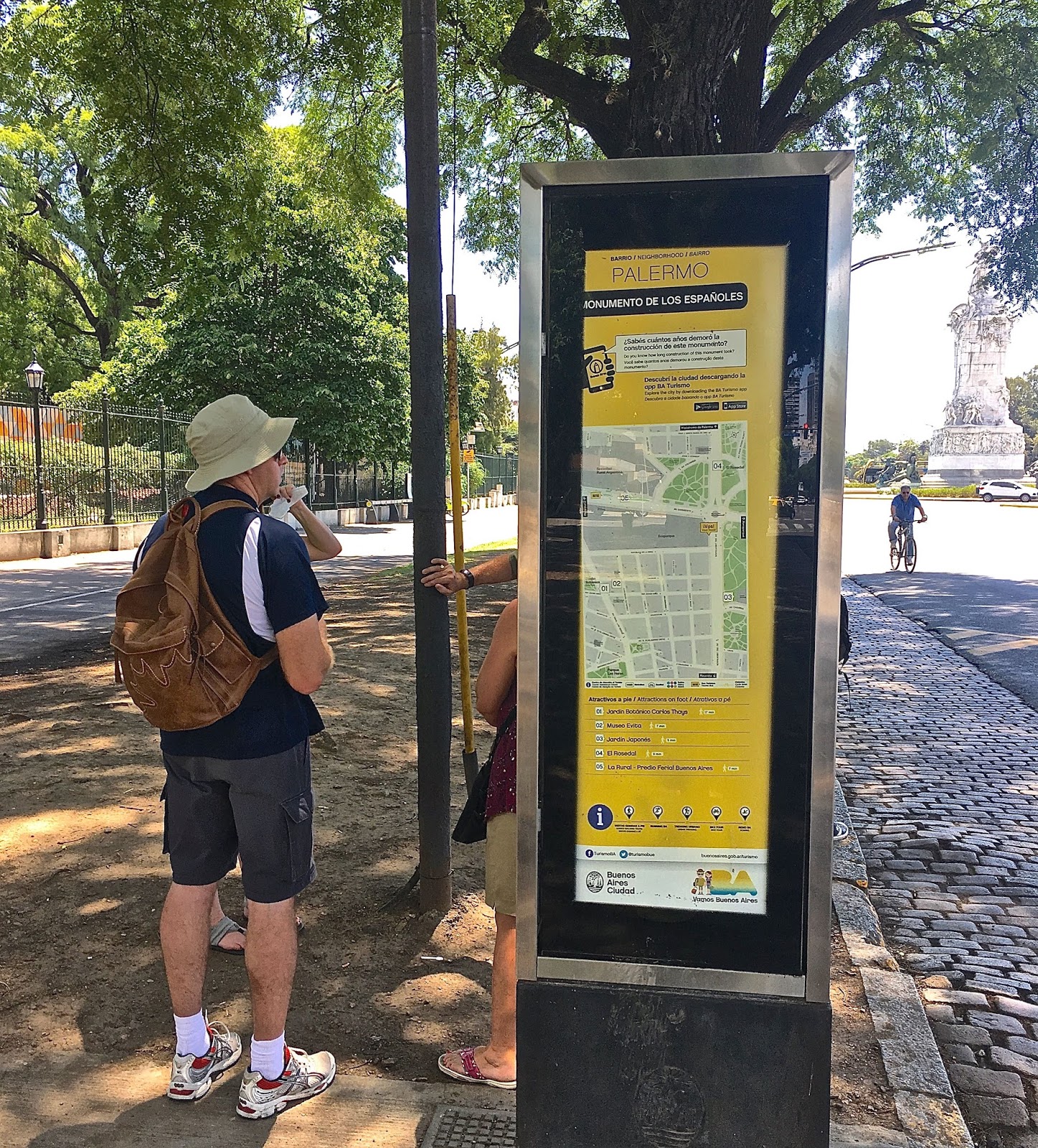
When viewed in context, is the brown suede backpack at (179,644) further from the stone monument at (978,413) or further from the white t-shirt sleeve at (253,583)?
the stone monument at (978,413)

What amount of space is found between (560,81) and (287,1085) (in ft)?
29.1

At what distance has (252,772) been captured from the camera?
2.69m

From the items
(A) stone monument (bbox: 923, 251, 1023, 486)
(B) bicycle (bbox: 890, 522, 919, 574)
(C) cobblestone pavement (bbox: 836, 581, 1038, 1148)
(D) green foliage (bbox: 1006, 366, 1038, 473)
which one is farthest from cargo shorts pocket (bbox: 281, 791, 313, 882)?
(D) green foliage (bbox: 1006, 366, 1038, 473)

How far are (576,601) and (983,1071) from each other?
2.13 meters

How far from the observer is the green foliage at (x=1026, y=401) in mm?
104438

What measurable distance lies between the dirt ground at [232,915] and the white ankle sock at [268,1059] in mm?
314

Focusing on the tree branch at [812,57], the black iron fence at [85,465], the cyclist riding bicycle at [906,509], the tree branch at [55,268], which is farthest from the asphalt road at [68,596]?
the tree branch at [55,268]

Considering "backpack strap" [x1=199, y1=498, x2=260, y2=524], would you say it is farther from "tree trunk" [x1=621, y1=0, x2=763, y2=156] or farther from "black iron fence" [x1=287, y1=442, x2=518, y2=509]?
"black iron fence" [x1=287, y1=442, x2=518, y2=509]

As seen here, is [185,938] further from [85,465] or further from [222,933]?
[85,465]

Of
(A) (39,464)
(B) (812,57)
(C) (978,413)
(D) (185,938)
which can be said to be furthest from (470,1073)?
(C) (978,413)

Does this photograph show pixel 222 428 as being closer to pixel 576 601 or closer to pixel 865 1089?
pixel 576 601

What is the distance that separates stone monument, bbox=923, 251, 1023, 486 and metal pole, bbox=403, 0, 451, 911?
6754cm

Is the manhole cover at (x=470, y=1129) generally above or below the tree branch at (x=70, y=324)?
below

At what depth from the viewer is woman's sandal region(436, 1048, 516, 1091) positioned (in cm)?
293
